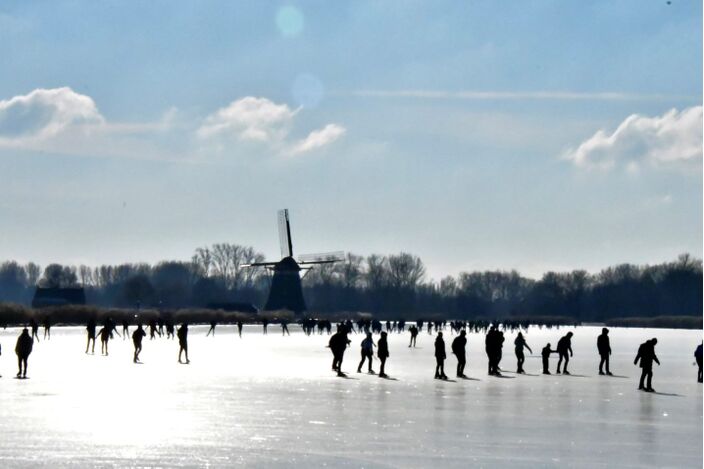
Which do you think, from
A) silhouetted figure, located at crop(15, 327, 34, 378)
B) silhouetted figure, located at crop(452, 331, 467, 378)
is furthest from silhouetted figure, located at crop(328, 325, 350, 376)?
silhouetted figure, located at crop(15, 327, 34, 378)

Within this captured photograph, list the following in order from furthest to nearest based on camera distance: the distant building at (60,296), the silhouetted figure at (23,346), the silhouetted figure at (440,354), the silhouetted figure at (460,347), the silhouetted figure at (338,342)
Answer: the distant building at (60,296) < the silhouetted figure at (338,342) < the silhouetted figure at (460,347) < the silhouetted figure at (440,354) < the silhouetted figure at (23,346)

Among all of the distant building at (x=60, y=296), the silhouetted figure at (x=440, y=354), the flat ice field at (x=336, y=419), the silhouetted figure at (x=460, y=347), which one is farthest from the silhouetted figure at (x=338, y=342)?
the distant building at (x=60, y=296)

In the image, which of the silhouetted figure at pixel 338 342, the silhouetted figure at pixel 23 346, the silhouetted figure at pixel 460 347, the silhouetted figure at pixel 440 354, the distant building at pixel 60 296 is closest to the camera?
the silhouetted figure at pixel 23 346

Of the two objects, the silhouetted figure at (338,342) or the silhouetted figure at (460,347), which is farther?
the silhouetted figure at (338,342)

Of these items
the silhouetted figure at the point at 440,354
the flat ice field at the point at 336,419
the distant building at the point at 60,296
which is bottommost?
the flat ice field at the point at 336,419

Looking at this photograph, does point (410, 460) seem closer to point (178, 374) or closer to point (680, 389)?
point (680, 389)

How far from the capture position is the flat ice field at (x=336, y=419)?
14703mm

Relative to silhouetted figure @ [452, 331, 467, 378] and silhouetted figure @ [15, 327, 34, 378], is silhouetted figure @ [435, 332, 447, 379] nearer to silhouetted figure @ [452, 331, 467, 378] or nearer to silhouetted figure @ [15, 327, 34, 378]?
silhouetted figure @ [452, 331, 467, 378]

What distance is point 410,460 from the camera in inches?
570

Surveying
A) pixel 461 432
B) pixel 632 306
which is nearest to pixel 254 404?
pixel 461 432

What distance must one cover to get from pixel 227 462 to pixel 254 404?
7918mm

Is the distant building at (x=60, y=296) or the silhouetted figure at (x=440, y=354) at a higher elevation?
the distant building at (x=60, y=296)

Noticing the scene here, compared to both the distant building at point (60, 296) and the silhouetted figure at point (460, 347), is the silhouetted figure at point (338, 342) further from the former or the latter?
the distant building at point (60, 296)

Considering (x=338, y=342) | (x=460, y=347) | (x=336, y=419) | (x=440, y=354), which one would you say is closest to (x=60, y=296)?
(x=338, y=342)
